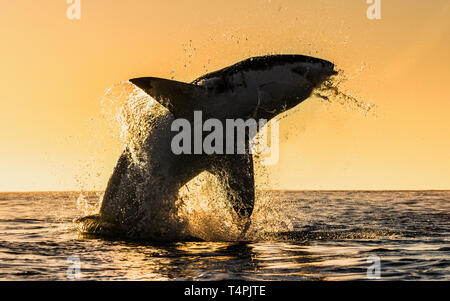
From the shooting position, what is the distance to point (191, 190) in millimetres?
15453

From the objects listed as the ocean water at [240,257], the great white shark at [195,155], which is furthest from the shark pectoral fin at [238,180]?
the ocean water at [240,257]

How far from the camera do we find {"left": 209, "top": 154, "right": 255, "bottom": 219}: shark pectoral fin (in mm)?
14695

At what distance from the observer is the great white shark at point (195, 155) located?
13.0 meters

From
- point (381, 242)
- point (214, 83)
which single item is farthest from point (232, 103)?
point (381, 242)

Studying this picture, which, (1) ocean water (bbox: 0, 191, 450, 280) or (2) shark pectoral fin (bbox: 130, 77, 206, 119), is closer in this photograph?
(1) ocean water (bbox: 0, 191, 450, 280)

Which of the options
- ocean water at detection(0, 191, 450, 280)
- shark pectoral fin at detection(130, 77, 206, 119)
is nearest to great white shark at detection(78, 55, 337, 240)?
shark pectoral fin at detection(130, 77, 206, 119)

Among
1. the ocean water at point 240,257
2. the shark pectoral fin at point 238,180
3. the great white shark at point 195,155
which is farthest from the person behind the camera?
the shark pectoral fin at point 238,180

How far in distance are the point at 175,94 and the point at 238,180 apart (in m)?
3.33

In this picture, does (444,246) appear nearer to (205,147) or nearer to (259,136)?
(259,136)

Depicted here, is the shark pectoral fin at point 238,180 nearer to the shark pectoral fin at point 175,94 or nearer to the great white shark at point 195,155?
the great white shark at point 195,155

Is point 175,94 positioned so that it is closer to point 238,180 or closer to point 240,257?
point 238,180

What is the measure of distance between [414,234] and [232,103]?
21.5ft

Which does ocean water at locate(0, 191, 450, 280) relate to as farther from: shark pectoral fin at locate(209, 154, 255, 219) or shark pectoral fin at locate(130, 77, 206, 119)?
shark pectoral fin at locate(130, 77, 206, 119)

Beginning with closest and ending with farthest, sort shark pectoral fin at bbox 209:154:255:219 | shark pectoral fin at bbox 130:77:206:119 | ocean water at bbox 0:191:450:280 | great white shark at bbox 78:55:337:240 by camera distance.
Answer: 1. ocean water at bbox 0:191:450:280
2. shark pectoral fin at bbox 130:77:206:119
3. great white shark at bbox 78:55:337:240
4. shark pectoral fin at bbox 209:154:255:219
